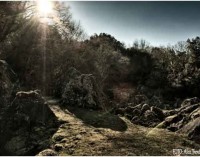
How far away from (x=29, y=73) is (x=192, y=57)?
77.6 ft

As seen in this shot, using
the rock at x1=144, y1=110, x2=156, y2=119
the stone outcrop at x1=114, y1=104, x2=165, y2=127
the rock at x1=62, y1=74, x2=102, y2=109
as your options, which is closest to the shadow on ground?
the stone outcrop at x1=114, y1=104, x2=165, y2=127

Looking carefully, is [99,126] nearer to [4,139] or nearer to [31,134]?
[31,134]

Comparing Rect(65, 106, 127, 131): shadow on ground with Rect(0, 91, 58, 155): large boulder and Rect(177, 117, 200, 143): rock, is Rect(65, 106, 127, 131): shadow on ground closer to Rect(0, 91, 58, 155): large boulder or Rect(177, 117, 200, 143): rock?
Rect(0, 91, 58, 155): large boulder

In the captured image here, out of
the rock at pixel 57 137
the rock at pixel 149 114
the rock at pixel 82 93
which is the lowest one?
the rock at pixel 57 137

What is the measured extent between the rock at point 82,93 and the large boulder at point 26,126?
4317 millimetres

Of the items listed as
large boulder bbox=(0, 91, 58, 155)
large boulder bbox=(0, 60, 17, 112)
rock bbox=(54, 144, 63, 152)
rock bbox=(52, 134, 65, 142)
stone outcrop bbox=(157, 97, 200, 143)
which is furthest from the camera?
large boulder bbox=(0, 60, 17, 112)

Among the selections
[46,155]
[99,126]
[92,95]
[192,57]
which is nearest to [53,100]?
[92,95]

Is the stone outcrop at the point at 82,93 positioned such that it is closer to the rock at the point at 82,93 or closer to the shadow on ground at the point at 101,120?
the rock at the point at 82,93

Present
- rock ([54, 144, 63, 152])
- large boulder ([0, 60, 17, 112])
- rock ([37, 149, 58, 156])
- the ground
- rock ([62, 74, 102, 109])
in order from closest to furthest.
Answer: rock ([37, 149, 58, 156]), the ground, rock ([54, 144, 63, 152]), large boulder ([0, 60, 17, 112]), rock ([62, 74, 102, 109])

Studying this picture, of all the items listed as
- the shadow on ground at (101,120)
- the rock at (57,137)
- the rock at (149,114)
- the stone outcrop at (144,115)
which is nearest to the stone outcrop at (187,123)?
the stone outcrop at (144,115)

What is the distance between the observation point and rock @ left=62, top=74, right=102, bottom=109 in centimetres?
1689

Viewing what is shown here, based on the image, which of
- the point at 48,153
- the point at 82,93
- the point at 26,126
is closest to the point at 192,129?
the point at 48,153

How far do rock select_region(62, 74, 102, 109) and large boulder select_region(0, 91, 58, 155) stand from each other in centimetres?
432

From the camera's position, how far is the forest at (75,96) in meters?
10.1
